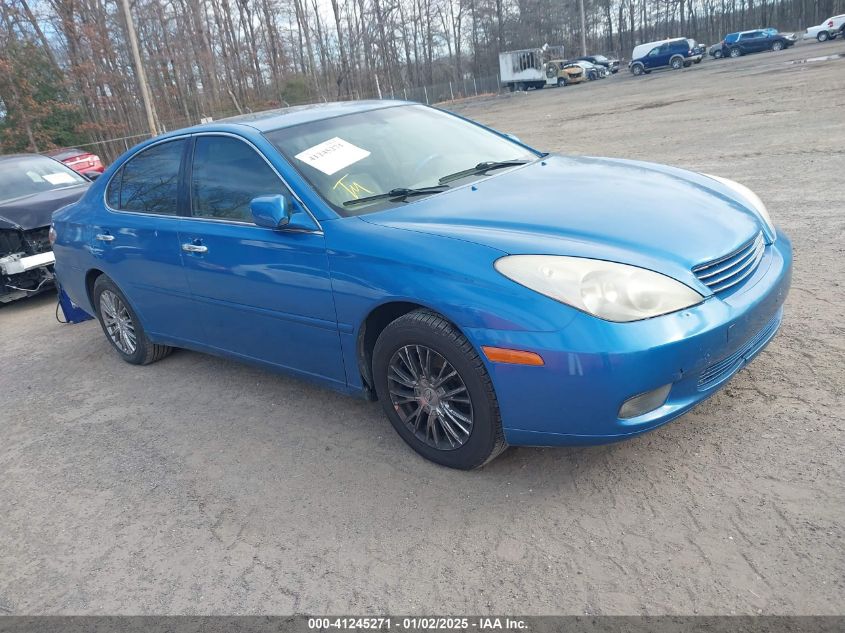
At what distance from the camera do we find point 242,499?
3.30 metres

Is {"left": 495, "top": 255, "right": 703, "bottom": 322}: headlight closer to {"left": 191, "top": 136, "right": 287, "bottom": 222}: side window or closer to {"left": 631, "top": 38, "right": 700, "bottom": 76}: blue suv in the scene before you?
{"left": 191, "top": 136, "right": 287, "bottom": 222}: side window

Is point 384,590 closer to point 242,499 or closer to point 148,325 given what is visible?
point 242,499

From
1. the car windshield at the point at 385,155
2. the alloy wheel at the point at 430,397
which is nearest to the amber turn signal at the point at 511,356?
the alloy wheel at the point at 430,397

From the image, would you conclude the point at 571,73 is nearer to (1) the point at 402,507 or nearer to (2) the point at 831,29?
(2) the point at 831,29

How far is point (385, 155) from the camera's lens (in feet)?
12.7

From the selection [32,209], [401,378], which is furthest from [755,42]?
[401,378]

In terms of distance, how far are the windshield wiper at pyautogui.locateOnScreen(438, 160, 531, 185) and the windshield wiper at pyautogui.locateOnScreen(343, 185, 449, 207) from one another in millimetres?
147

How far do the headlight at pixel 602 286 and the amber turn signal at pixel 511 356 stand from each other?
24 cm

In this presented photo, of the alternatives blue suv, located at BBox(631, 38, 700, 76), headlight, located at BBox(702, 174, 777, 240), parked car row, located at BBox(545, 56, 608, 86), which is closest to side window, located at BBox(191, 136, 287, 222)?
headlight, located at BBox(702, 174, 777, 240)

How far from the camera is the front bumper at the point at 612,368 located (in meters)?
2.59

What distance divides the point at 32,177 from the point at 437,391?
783 cm

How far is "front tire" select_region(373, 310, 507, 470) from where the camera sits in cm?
290

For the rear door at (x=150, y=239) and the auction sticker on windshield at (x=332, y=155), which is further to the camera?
the rear door at (x=150, y=239)

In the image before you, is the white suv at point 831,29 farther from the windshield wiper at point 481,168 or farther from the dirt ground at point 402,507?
the windshield wiper at point 481,168
